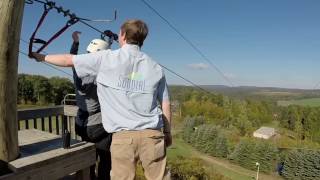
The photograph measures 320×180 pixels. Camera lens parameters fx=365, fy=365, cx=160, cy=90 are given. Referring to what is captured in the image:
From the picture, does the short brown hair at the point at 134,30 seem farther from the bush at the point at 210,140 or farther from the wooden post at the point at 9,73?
the bush at the point at 210,140

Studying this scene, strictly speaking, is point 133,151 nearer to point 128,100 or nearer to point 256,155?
point 128,100

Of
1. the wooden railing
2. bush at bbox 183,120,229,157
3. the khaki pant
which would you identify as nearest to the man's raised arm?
the khaki pant

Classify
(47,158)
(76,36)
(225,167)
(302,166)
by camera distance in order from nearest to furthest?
1. (47,158)
2. (76,36)
3. (302,166)
4. (225,167)

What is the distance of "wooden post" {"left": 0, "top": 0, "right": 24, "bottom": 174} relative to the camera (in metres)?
2.03

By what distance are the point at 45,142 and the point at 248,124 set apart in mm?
77484

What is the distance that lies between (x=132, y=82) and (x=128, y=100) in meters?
0.12

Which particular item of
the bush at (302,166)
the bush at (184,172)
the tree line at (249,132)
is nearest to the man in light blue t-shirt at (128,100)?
→ the bush at (184,172)

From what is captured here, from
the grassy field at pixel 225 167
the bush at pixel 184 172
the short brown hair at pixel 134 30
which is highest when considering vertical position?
the short brown hair at pixel 134 30

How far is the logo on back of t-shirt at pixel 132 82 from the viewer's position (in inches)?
93.0

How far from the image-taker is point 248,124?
254 feet

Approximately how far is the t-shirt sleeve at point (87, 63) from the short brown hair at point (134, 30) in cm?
21

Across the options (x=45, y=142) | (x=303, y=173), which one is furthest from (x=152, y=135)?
(x=303, y=173)

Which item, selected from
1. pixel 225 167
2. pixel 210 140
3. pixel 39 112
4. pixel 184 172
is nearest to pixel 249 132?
pixel 210 140

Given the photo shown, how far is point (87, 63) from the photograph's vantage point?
7.78ft
